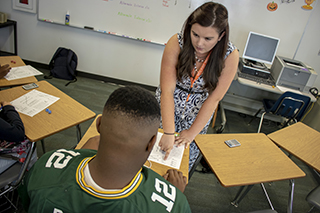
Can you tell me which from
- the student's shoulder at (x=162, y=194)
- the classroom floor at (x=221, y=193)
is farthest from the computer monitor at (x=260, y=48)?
the student's shoulder at (x=162, y=194)

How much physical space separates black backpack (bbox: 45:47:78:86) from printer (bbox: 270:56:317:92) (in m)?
3.22

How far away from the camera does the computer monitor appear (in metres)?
3.08

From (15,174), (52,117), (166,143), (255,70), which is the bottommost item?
(15,174)

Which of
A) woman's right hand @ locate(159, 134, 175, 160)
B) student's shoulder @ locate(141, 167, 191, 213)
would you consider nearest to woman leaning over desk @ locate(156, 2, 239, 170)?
woman's right hand @ locate(159, 134, 175, 160)

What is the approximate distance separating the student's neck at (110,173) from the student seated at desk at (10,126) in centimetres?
85

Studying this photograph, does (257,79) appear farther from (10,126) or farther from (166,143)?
(10,126)

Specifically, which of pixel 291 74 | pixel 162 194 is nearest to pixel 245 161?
pixel 162 194

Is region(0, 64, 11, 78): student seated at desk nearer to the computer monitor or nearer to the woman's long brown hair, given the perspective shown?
the woman's long brown hair

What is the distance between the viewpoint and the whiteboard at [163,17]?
124 inches

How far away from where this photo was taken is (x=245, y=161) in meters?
1.39

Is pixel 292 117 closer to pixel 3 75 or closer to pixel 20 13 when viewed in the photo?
pixel 3 75

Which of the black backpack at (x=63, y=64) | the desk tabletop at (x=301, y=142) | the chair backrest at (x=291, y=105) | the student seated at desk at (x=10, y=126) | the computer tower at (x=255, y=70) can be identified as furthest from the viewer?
the black backpack at (x=63, y=64)

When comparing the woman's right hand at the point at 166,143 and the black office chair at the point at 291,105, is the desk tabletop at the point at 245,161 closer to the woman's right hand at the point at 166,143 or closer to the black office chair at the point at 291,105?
the woman's right hand at the point at 166,143

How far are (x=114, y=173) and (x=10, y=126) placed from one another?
36.6 inches
